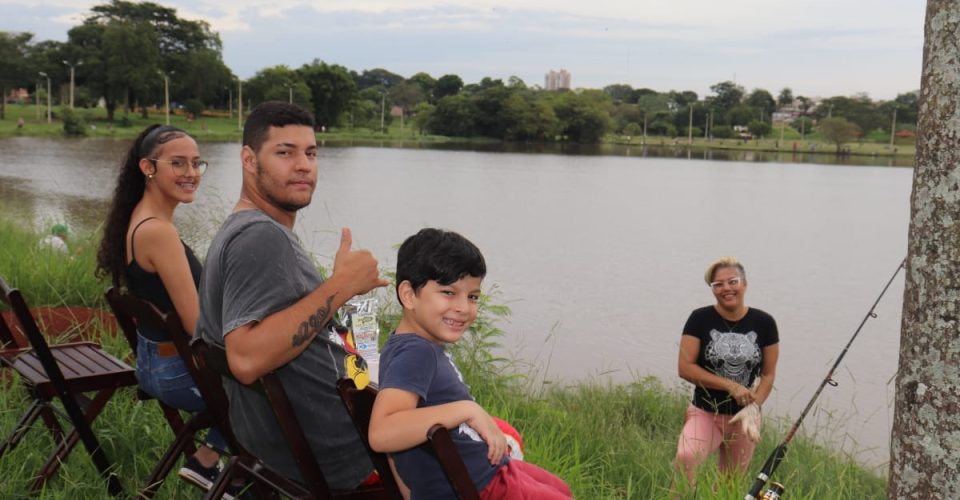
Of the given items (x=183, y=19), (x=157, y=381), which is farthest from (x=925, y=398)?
(x=183, y=19)

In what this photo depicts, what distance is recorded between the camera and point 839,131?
104m

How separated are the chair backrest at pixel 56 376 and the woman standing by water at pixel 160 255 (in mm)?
236

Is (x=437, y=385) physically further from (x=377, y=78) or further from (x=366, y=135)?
(x=377, y=78)

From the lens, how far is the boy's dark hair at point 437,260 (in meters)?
2.31

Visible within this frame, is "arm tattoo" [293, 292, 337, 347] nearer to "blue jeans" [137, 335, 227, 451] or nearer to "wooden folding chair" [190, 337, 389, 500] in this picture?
"wooden folding chair" [190, 337, 389, 500]

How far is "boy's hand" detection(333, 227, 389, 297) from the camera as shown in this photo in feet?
8.06

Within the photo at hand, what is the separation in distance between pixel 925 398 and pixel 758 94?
5723 inches

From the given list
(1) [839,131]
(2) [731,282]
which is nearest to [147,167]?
(2) [731,282]

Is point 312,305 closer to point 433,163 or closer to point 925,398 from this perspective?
point 925,398

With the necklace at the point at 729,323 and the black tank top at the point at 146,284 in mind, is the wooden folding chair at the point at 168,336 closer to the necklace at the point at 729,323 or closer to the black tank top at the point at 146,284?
the black tank top at the point at 146,284

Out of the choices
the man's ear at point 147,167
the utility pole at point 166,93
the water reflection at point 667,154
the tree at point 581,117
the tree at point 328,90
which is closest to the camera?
the man's ear at point 147,167

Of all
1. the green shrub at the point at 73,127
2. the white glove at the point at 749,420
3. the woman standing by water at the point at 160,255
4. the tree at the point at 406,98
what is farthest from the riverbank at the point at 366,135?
the woman standing by water at the point at 160,255

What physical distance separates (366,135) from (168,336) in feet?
303

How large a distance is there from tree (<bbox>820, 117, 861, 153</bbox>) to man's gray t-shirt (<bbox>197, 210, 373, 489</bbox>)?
10902cm
